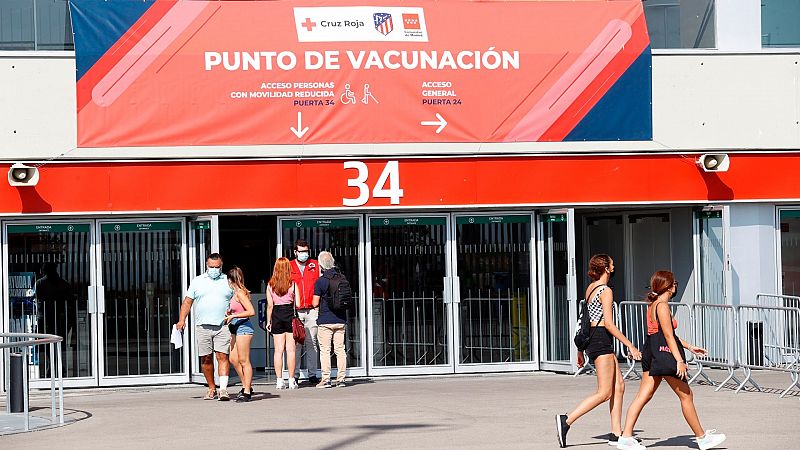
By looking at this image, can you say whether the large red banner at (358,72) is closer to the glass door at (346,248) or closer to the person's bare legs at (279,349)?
the glass door at (346,248)

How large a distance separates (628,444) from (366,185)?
772 cm

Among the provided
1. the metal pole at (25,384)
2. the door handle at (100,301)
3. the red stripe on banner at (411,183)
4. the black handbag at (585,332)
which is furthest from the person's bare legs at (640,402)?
the door handle at (100,301)

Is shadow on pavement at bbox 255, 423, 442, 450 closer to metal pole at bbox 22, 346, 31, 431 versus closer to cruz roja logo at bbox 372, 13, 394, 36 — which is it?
metal pole at bbox 22, 346, 31, 431

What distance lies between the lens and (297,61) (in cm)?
1750

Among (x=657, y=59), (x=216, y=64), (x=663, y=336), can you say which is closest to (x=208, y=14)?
(x=216, y=64)

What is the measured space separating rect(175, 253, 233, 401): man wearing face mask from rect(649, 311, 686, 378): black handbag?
19.2 feet

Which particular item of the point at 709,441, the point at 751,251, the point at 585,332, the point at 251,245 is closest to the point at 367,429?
the point at 585,332

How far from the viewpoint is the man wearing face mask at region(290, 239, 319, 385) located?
667 inches

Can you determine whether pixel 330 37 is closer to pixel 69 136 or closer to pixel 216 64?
pixel 216 64

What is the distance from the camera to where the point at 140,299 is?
57.6ft

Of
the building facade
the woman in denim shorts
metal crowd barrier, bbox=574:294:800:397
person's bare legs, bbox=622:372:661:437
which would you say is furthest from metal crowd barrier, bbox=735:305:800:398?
the woman in denim shorts

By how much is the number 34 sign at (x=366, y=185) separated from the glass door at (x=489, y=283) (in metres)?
1.11

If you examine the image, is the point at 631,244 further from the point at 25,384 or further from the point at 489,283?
the point at 25,384

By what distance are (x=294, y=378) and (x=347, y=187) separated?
2.66m
